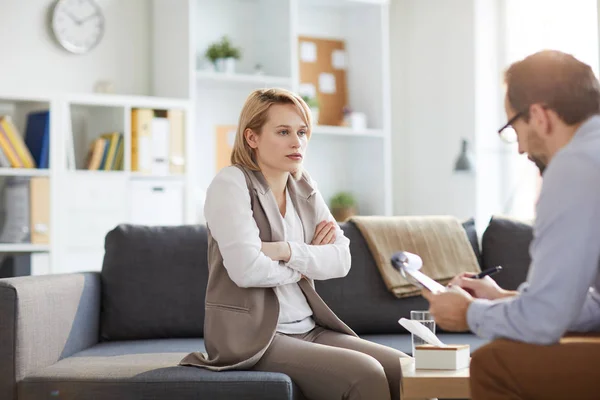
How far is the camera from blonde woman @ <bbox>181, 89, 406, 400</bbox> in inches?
83.7

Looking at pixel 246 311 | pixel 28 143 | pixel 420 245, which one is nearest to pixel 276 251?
pixel 246 311

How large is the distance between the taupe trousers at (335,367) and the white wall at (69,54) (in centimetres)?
270

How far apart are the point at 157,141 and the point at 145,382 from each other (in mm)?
2504

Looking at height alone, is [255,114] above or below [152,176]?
above

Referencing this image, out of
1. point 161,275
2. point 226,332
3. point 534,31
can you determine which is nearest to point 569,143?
point 226,332

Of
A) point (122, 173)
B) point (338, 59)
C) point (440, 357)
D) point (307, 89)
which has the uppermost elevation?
point (338, 59)

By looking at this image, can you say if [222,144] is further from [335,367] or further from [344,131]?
[335,367]

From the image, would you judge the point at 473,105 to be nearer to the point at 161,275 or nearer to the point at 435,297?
the point at 161,275

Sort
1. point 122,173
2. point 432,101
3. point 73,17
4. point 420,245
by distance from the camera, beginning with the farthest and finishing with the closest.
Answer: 1. point 432,101
2. point 73,17
3. point 122,173
4. point 420,245

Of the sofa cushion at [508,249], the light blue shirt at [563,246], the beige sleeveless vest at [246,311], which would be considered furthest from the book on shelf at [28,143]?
the light blue shirt at [563,246]

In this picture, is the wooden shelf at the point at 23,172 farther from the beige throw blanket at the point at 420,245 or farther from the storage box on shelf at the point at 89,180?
the beige throw blanket at the point at 420,245

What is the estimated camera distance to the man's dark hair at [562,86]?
1.49m

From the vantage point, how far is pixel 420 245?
3066 mm

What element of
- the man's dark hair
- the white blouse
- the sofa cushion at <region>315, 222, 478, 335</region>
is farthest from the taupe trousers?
the man's dark hair
